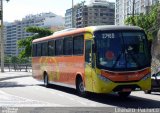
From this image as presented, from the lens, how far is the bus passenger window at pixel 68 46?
20.0 m

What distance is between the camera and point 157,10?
129 feet

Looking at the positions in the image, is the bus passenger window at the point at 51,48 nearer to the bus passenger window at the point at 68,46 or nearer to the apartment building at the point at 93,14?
the bus passenger window at the point at 68,46

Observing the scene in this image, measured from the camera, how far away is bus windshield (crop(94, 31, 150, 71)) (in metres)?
16.2

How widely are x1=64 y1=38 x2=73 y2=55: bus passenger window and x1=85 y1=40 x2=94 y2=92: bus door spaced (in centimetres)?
235

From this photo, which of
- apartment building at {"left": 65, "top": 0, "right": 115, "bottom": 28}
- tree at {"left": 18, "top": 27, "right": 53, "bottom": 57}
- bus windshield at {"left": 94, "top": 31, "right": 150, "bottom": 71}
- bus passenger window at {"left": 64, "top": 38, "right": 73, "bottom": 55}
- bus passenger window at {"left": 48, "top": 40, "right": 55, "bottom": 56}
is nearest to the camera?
bus windshield at {"left": 94, "top": 31, "right": 150, "bottom": 71}

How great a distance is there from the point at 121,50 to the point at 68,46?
4.52 m

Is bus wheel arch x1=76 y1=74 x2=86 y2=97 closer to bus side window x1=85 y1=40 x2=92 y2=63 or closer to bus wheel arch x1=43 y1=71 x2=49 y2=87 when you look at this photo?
bus side window x1=85 y1=40 x2=92 y2=63

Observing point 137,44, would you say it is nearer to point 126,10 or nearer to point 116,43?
point 116,43

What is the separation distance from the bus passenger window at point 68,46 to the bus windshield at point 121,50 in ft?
11.2

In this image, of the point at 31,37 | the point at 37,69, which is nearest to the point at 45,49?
the point at 37,69

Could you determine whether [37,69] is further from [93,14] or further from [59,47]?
[93,14]

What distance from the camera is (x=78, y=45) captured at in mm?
18875

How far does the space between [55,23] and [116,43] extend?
486 ft

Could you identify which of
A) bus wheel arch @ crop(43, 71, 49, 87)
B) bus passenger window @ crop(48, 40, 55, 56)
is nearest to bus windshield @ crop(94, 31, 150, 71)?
bus passenger window @ crop(48, 40, 55, 56)
